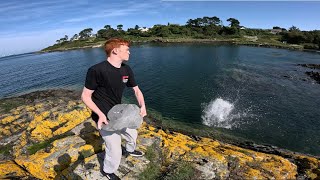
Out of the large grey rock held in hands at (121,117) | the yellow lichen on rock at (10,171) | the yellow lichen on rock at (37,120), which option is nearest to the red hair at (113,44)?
the large grey rock held in hands at (121,117)

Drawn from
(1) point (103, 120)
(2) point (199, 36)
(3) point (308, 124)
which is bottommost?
(3) point (308, 124)

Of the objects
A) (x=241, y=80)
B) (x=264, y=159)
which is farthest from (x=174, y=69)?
(x=264, y=159)

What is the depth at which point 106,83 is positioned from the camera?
5625mm

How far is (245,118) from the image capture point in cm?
2272

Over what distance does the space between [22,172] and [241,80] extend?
3674 centimetres

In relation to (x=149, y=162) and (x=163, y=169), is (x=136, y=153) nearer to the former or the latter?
(x=149, y=162)

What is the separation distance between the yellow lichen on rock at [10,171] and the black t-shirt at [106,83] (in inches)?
178

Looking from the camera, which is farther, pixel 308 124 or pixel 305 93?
pixel 305 93

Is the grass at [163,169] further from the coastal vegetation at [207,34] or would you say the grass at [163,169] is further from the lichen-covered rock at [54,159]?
the coastal vegetation at [207,34]

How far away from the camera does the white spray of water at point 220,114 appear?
21.4 m

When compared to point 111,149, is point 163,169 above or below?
below

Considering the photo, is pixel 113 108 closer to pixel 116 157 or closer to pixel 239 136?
pixel 116 157

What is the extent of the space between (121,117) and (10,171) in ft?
18.4

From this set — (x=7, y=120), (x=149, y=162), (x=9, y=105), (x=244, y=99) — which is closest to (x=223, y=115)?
(x=244, y=99)
